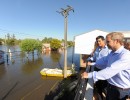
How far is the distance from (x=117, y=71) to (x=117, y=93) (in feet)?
1.93

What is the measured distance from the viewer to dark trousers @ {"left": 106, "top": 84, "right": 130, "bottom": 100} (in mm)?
2541

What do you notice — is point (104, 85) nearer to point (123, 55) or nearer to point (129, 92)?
point (129, 92)

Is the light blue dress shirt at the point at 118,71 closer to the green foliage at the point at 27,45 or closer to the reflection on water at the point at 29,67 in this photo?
the reflection on water at the point at 29,67

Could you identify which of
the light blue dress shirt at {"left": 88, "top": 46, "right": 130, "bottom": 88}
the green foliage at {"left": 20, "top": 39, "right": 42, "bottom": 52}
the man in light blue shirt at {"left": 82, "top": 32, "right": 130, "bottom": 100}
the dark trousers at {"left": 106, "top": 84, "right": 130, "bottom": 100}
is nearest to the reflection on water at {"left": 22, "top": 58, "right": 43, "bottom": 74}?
the green foliage at {"left": 20, "top": 39, "right": 42, "bottom": 52}

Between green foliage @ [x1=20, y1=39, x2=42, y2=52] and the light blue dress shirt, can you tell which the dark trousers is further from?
green foliage @ [x1=20, y1=39, x2=42, y2=52]

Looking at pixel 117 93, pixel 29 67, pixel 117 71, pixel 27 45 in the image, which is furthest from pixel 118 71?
pixel 27 45

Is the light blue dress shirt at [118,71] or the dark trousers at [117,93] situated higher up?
the light blue dress shirt at [118,71]

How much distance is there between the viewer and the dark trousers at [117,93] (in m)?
2.54

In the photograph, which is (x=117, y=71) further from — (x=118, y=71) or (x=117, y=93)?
(x=117, y=93)

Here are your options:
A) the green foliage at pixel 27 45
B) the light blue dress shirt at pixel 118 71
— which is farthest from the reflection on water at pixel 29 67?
the light blue dress shirt at pixel 118 71

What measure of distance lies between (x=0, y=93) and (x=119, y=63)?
55.6 ft

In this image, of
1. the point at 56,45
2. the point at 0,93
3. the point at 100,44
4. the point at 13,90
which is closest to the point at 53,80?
the point at 13,90

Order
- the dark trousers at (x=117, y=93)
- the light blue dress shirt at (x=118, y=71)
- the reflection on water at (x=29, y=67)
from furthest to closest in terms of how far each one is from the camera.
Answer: the reflection on water at (x=29, y=67), the dark trousers at (x=117, y=93), the light blue dress shirt at (x=118, y=71)

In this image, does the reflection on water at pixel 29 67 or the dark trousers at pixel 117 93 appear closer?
the dark trousers at pixel 117 93
